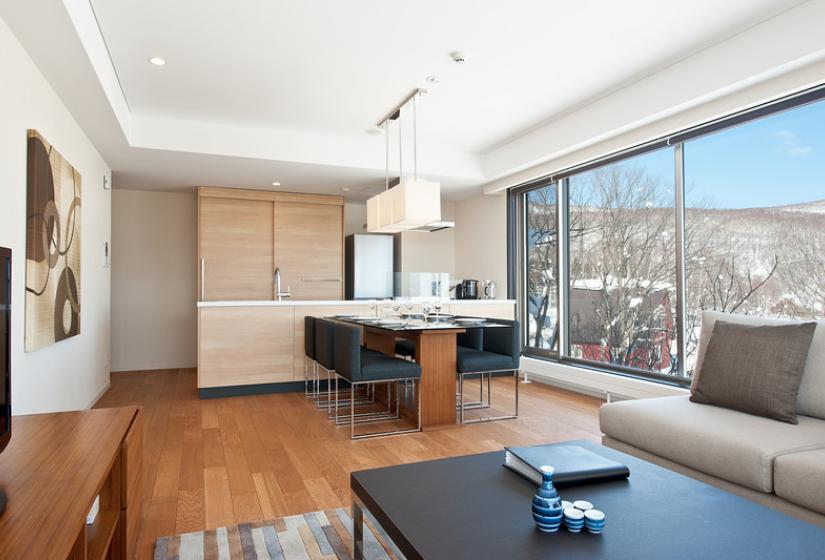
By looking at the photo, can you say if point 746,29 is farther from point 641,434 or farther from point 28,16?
point 28,16

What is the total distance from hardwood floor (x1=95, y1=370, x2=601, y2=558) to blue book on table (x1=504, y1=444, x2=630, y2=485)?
1.12 meters

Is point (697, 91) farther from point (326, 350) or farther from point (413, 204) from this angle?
point (326, 350)

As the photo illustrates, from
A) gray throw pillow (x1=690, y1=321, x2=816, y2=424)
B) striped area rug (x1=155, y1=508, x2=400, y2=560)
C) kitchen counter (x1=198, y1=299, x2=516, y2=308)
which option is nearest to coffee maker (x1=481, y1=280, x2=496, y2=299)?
kitchen counter (x1=198, y1=299, x2=516, y2=308)

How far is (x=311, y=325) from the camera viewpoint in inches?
191

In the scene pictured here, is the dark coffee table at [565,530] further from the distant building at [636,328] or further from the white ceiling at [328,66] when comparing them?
the distant building at [636,328]

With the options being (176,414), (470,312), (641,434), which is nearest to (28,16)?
(176,414)

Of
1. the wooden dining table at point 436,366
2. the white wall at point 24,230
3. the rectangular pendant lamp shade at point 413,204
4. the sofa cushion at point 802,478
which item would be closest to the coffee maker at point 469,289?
the rectangular pendant lamp shade at point 413,204

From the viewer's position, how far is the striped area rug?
79.5 inches

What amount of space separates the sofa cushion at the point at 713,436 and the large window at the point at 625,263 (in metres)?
1.88

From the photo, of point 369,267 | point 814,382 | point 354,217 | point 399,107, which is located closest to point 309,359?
point 369,267

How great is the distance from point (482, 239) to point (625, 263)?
241cm

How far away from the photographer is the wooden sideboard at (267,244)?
6402 millimetres

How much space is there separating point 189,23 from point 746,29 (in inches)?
→ 136

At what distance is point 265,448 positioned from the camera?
3418 mm
